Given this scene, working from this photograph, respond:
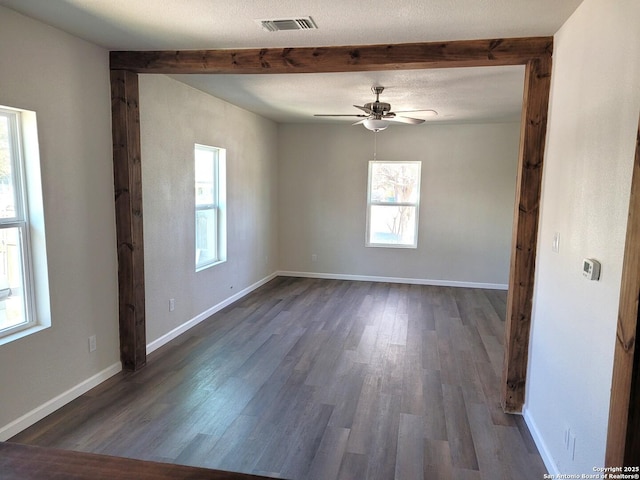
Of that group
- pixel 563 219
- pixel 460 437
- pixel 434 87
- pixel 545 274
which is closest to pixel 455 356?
pixel 460 437

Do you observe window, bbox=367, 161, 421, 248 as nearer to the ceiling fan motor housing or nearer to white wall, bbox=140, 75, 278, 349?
white wall, bbox=140, 75, 278, 349

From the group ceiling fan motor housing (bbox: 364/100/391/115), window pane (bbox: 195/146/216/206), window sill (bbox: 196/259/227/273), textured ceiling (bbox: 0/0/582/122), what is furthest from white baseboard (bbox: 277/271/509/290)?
textured ceiling (bbox: 0/0/582/122)

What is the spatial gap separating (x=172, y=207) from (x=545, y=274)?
3.27 meters

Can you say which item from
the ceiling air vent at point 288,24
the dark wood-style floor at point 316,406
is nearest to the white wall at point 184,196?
the dark wood-style floor at point 316,406

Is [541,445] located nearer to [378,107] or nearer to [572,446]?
[572,446]

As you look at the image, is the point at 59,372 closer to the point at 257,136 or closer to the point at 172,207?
the point at 172,207

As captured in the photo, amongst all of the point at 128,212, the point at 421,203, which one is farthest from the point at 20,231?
the point at 421,203

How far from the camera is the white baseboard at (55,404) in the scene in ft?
8.04

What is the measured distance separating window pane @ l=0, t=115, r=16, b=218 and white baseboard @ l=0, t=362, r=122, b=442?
124 centimetres

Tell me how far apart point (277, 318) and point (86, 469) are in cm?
394

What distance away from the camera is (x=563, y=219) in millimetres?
2244

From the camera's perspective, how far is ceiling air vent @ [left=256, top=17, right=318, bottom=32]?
2.40m

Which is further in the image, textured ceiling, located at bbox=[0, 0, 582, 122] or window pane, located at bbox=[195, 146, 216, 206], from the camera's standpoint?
window pane, located at bbox=[195, 146, 216, 206]

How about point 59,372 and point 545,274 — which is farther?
point 59,372
